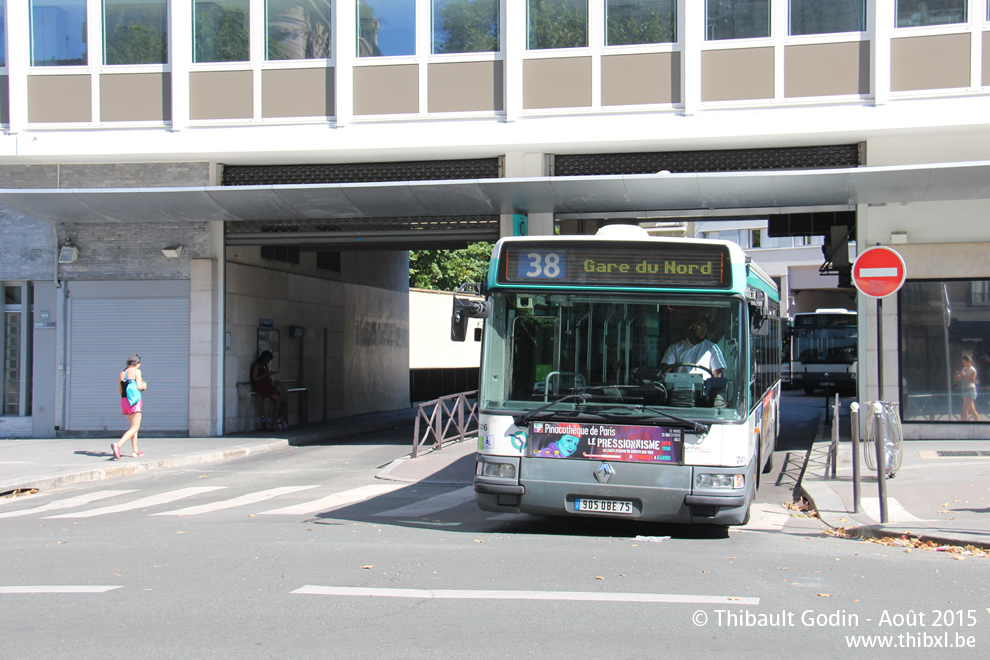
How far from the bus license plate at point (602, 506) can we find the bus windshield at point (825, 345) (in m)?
26.6

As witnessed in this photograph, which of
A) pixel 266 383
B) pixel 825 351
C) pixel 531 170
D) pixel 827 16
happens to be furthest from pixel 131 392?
pixel 825 351

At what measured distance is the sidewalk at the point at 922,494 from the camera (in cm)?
849

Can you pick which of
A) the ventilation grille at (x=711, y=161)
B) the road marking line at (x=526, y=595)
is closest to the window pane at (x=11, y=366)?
the ventilation grille at (x=711, y=161)

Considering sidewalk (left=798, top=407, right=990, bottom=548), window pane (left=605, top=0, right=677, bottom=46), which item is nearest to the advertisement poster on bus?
sidewalk (left=798, top=407, right=990, bottom=548)

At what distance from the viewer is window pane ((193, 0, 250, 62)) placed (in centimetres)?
1753

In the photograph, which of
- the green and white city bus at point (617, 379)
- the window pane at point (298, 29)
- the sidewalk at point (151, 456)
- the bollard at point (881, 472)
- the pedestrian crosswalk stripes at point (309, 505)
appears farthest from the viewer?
the window pane at point (298, 29)

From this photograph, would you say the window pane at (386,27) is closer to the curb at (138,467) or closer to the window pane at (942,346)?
the curb at (138,467)

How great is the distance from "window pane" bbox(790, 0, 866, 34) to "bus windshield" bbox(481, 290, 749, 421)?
9426 mm

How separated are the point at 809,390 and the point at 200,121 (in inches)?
988

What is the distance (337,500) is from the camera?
37.1 feet

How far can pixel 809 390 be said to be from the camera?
34.3 metres

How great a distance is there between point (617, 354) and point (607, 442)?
2.60 feet

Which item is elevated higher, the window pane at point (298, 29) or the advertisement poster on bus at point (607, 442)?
the window pane at point (298, 29)

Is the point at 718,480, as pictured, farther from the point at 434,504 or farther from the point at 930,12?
the point at 930,12
